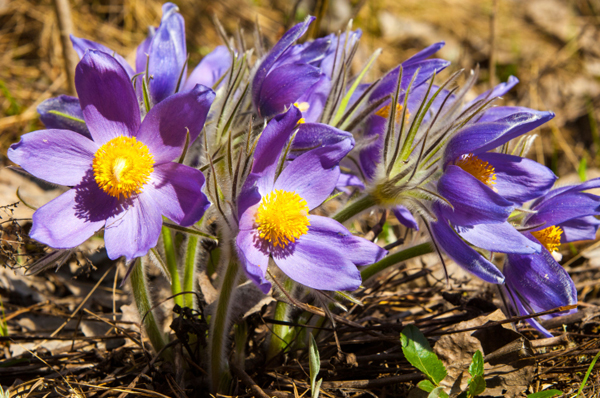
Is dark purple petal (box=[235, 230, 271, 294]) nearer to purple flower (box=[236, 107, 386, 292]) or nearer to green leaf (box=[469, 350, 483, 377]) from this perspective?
purple flower (box=[236, 107, 386, 292])

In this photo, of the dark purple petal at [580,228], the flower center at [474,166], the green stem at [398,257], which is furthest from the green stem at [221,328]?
the dark purple petal at [580,228]

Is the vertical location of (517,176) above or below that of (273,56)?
below

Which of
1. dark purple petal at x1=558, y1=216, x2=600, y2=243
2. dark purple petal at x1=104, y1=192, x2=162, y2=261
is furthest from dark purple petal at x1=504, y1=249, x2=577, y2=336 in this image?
dark purple petal at x1=104, y1=192, x2=162, y2=261

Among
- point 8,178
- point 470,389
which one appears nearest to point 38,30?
point 8,178

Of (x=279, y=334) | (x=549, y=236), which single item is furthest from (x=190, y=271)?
(x=549, y=236)

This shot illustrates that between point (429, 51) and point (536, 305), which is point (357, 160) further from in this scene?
point (536, 305)

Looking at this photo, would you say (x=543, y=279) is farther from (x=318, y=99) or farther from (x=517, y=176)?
(x=318, y=99)
